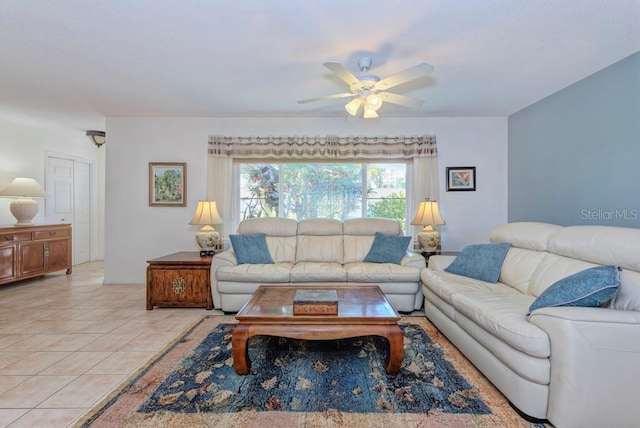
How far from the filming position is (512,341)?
1.73 m

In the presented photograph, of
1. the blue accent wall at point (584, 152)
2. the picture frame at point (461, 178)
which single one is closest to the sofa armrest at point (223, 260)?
the picture frame at point (461, 178)

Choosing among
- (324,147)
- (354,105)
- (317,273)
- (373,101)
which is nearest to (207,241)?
(317,273)

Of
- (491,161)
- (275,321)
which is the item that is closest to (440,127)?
(491,161)

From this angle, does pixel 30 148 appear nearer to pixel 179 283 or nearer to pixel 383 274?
pixel 179 283

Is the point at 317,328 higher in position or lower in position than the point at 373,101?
lower

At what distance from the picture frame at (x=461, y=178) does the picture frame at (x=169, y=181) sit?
150 inches

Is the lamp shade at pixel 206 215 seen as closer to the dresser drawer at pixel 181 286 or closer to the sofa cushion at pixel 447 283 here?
the dresser drawer at pixel 181 286

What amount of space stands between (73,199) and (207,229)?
4052 millimetres

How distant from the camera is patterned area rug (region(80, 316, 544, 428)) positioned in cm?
168

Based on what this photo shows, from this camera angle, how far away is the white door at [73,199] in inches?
221

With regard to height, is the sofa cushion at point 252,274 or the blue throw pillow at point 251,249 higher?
the blue throw pillow at point 251,249

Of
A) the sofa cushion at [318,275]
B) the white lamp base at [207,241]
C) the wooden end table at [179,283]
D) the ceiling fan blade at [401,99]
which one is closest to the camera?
the ceiling fan blade at [401,99]

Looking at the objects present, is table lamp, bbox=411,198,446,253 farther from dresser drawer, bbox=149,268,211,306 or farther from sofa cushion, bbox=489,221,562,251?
dresser drawer, bbox=149,268,211,306

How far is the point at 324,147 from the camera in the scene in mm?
4395
